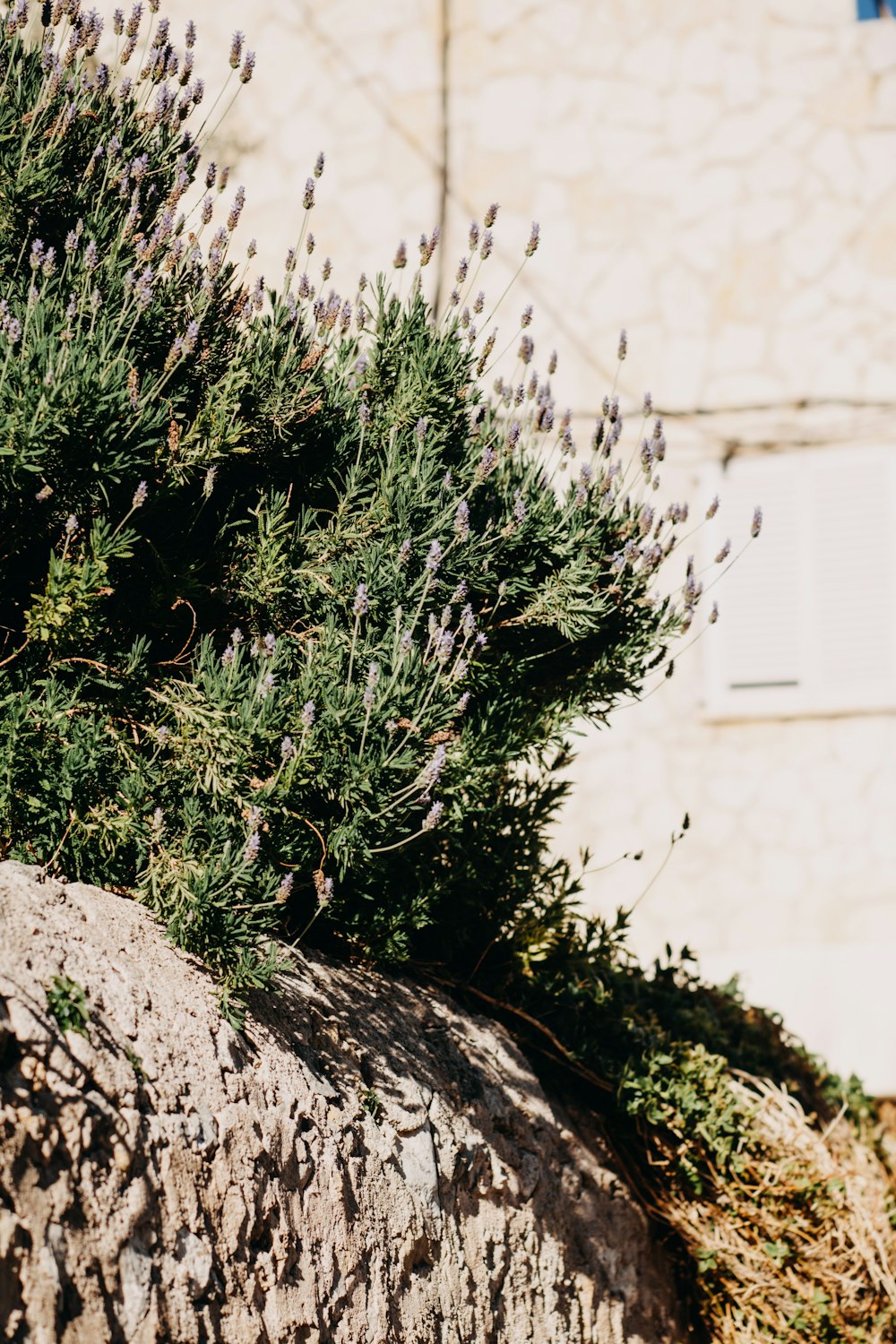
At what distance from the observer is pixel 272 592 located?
10.6ft

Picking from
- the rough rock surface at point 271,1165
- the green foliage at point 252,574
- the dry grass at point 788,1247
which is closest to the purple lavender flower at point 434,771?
the green foliage at point 252,574

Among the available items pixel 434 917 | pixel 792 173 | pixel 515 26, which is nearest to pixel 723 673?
pixel 792 173

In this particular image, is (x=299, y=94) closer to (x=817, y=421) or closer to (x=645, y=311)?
(x=645, y=311)

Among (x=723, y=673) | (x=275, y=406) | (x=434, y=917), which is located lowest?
(x=434, y=917)

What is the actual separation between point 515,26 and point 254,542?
721 centimetres

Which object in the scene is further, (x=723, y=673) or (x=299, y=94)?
(x=299, y=94)

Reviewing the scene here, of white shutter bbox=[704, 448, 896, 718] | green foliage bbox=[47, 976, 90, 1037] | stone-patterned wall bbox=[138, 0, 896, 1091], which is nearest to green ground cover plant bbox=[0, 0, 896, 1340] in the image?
green foliage bbox=[47, 976, 90, 1037]

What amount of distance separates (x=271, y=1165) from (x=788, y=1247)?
2.18m

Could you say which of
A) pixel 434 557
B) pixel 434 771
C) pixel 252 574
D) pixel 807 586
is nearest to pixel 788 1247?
pixel 434 771

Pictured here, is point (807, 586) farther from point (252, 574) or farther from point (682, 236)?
point (252, 574)

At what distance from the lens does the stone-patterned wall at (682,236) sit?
27.1ft

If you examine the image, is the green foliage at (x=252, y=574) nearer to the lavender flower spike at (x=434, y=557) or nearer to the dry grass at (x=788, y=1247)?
the lavender flower spike at (x=434, y=557)

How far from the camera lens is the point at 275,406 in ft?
10.6

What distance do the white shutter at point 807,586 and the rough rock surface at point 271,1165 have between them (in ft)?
16.8
